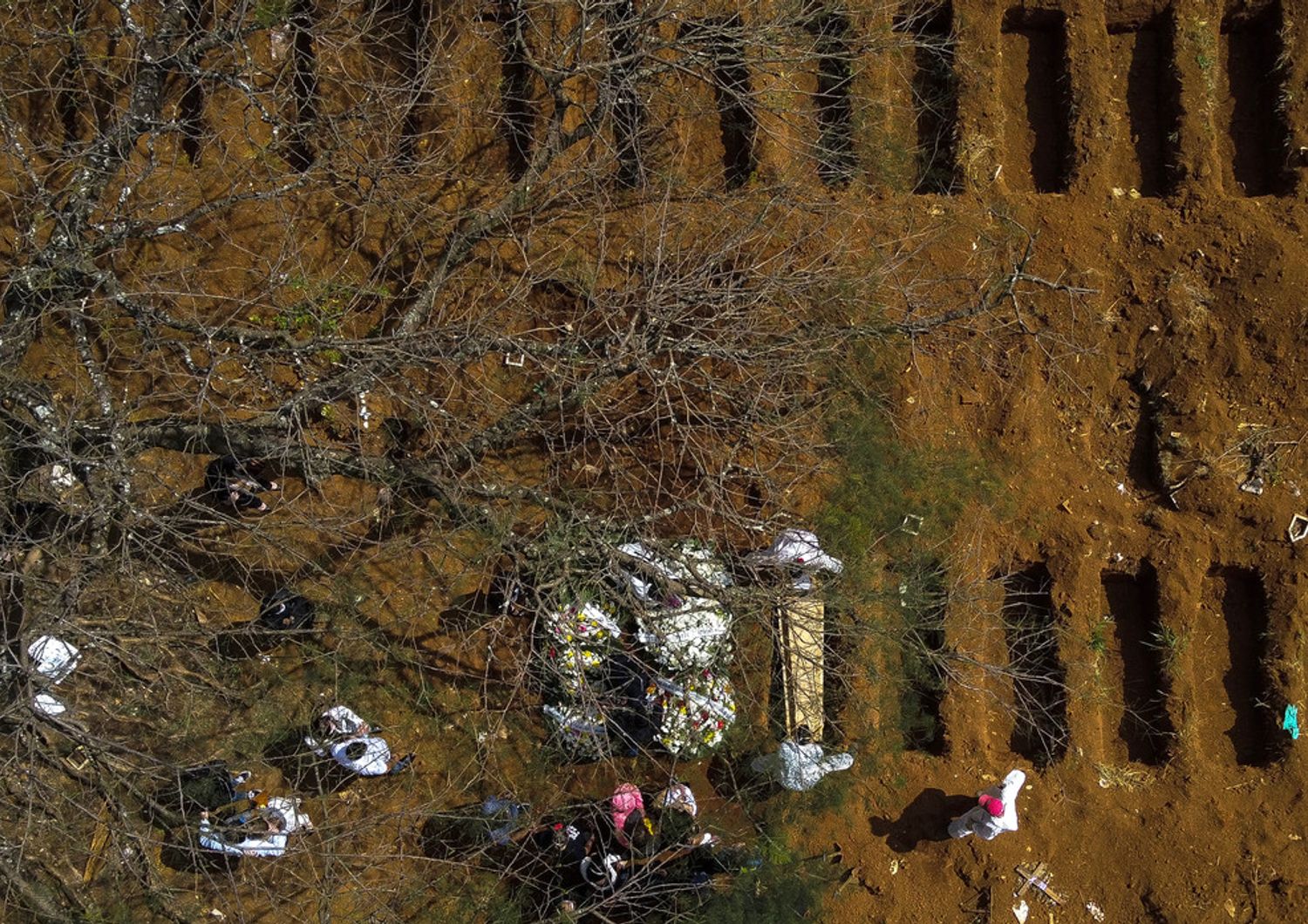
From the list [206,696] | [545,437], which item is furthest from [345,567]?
[545,437]

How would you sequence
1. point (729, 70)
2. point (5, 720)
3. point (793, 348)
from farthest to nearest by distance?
1. point (729, 70)
2. point (793, 348)
3. point (5, 720)

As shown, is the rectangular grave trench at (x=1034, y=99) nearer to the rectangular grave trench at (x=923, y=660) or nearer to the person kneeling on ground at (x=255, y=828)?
the rectangular grave trench at (x=923, y=660)

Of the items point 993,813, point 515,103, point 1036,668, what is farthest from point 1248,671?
point 515,103

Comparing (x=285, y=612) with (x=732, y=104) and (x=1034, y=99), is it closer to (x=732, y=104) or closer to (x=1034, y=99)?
(x=732, y=104)

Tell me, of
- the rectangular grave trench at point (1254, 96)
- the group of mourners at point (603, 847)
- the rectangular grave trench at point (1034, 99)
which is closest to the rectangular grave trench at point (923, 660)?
the group of mourners at point (603, 847)

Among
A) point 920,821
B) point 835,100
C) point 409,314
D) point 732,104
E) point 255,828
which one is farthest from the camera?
point 835,100

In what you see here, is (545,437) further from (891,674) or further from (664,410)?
(891,674)
